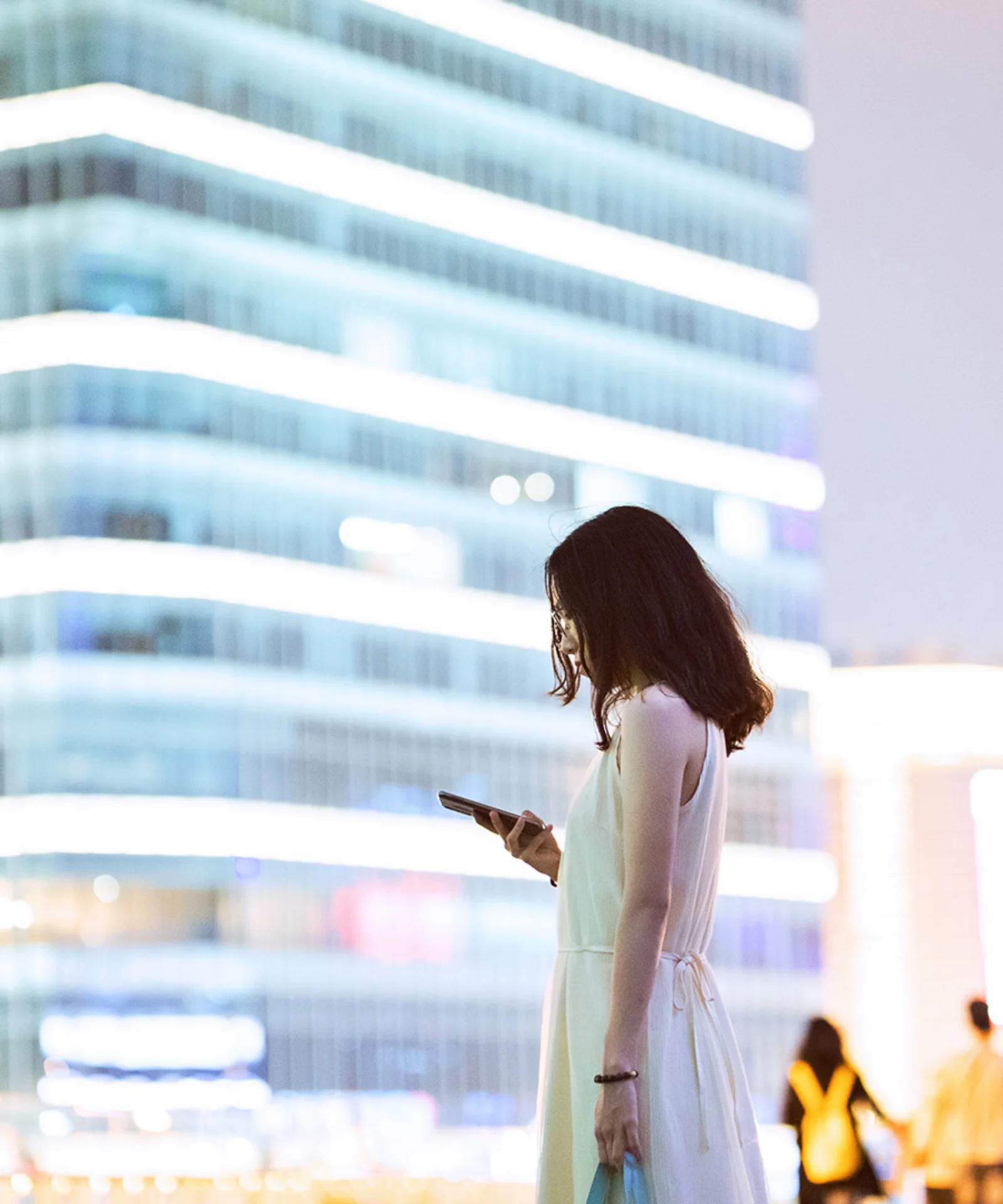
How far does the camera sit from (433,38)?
85.0 metres

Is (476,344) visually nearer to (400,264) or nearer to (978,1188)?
(400,264)

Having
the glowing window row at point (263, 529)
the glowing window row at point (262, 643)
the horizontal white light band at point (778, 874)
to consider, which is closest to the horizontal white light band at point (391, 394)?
the glowing window row at point (263, 529)

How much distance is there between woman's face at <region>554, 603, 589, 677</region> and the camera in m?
4.38

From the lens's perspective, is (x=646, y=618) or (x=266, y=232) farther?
(x=266, y=232)

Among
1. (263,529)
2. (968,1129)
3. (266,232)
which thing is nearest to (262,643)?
(263,529)

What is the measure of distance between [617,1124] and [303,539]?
7308 cm

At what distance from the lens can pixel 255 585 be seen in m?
75.2

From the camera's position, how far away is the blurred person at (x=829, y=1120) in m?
13.0

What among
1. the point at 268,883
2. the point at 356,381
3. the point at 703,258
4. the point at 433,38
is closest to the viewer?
the point at 268,883

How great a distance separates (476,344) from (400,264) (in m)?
4.01

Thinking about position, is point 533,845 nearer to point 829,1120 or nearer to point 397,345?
point 829,1120

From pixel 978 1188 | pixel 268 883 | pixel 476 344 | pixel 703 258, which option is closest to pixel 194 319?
pixel 476 344

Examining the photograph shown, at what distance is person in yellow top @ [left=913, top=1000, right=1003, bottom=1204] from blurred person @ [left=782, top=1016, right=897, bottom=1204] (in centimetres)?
138

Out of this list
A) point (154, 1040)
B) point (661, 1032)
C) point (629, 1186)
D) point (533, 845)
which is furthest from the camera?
point (154, 1040)
